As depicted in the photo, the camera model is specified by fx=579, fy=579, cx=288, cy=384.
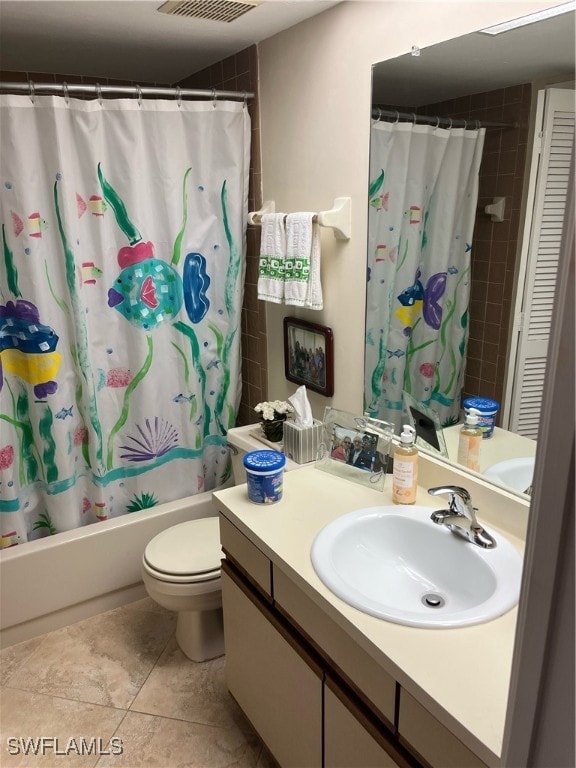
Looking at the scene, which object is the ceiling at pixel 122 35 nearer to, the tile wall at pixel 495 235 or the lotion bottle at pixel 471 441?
the tile wall at pixel 495 235

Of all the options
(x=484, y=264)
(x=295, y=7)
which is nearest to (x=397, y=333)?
(x=484, y=264)

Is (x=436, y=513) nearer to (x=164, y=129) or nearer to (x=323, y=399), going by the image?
(x=323, y=399)

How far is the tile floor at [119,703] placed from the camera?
1804 mm

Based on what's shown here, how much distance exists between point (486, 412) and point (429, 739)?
0.81 meters

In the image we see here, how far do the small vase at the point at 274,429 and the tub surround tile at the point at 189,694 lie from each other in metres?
0.86

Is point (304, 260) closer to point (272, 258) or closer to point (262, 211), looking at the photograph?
point (272, 258)

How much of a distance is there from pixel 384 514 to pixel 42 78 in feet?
8.00

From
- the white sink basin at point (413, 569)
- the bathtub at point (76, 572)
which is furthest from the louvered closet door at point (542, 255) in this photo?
the bathtub at point (76, 572)

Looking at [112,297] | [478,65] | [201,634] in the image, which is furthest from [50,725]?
[478,65]

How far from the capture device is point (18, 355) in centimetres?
216

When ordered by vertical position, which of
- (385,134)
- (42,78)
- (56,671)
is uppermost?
(42,78)

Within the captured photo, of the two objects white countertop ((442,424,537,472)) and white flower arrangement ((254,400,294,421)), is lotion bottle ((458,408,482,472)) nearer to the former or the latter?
white countertop ((442,424,537,472))

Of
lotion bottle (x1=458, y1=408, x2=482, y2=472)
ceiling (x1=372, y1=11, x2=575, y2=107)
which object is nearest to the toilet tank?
lotion bottle (x1=458, y1=408, x2=482, y2=472)

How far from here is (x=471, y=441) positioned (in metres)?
1.59
